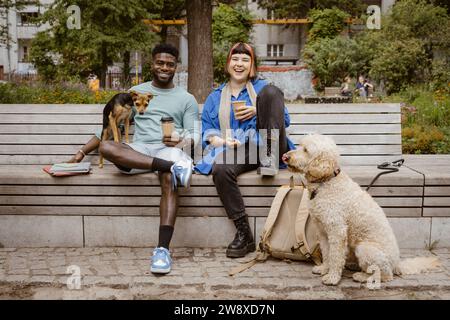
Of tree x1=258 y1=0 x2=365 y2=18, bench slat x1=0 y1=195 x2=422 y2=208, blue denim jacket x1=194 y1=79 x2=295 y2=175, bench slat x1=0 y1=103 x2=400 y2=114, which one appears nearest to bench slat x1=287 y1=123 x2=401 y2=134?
bench slat x1=0 y1=103 x2=400 y2=114

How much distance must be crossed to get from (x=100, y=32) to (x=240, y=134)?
657 inches

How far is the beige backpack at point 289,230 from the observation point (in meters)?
4.36

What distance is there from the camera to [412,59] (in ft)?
64.7

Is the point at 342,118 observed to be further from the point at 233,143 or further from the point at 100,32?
the point at 100,32

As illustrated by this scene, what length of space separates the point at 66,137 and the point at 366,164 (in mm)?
3236

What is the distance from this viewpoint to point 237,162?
15.5 ft

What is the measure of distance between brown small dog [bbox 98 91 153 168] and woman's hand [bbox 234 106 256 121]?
0.92 m

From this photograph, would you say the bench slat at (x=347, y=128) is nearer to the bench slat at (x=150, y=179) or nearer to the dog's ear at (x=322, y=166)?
the bench slat at (x=150, y=179)

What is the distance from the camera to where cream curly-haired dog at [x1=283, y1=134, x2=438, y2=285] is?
3.80 m

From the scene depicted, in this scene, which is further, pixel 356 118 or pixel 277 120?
pixel 356 118

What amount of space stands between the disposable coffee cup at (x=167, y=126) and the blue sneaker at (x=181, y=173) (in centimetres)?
35

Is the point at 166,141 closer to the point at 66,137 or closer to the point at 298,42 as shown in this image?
the point at 66,137

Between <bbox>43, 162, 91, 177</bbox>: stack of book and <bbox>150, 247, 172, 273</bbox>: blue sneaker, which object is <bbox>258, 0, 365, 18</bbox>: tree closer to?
<bbox>43, 162, 91, 177</bbox>: stack of book
